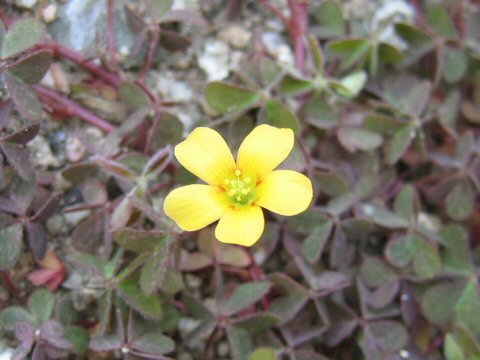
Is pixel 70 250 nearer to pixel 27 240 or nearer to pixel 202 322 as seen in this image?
pixel 27 240

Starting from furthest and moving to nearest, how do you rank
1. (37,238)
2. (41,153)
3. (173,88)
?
(173,88)
(41,153)
(37,238)

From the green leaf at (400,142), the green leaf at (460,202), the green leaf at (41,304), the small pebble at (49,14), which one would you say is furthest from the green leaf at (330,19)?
the green leaf at (41,304)

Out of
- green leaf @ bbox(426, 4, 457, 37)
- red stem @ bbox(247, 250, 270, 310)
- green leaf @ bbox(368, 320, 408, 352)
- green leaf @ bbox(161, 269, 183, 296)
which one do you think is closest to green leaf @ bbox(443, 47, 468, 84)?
green leaf @ bbox(426, 4, 457, 37)

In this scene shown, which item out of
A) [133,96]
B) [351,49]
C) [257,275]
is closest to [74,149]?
[133,96]

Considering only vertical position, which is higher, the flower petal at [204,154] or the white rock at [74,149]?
the flower petal at [204,154]

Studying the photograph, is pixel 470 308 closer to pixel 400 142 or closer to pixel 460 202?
pixel 460 202

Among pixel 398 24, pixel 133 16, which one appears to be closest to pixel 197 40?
pixel 133 16

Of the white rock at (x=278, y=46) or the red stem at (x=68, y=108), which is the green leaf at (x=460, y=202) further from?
the red stem at (x=68, y=108)
